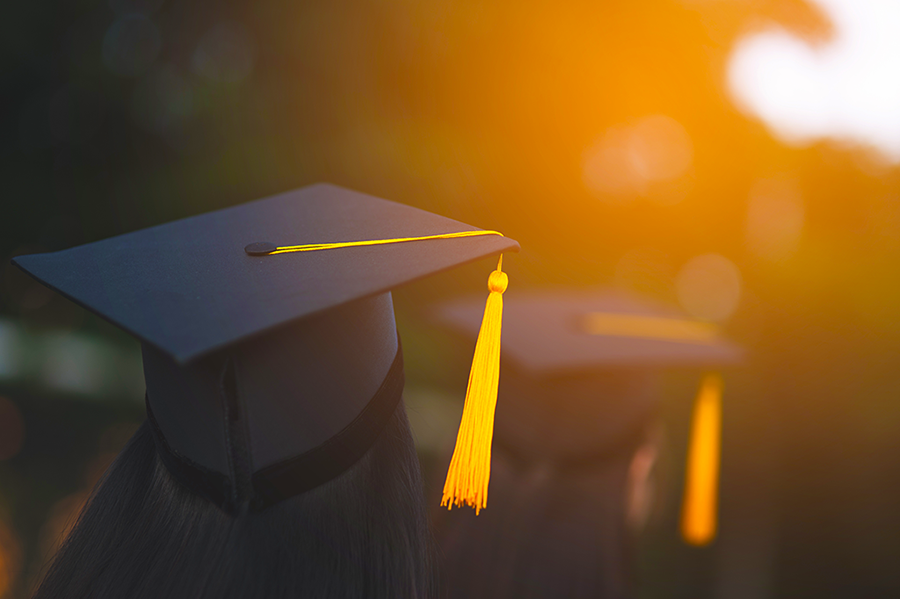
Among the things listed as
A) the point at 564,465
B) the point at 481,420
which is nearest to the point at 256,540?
the point at 481,420

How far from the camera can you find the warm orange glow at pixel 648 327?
1.42m

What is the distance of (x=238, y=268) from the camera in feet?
1.85

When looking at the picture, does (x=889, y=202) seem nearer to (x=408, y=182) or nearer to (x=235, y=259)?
(x=408, y=182)

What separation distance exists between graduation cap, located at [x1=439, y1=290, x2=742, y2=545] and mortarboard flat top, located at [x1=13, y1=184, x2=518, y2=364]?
0.71m

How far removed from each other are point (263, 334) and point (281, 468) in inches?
5.9

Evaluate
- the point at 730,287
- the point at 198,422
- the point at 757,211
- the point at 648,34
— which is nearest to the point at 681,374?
the point at 730,287

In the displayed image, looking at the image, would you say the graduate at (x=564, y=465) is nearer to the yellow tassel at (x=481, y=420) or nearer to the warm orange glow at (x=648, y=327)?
the warm orange glow at (x=648, y=327)

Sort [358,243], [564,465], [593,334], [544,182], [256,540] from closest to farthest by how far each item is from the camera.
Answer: [256,540] < [358,243] < [564,465] < [593,334] < [544,182]

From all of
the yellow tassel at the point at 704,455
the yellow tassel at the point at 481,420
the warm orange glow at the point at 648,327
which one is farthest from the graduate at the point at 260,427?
the yellow tassel at the point at 704,455

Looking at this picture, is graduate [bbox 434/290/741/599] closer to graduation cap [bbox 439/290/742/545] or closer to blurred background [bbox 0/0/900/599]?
graduation cap [bbox 439/290/742/545]

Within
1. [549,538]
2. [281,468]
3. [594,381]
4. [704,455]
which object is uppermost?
[281,468]

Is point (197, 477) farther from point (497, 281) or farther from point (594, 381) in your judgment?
point (594, 381)

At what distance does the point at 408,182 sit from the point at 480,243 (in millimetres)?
3256

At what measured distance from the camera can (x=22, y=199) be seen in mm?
3373
